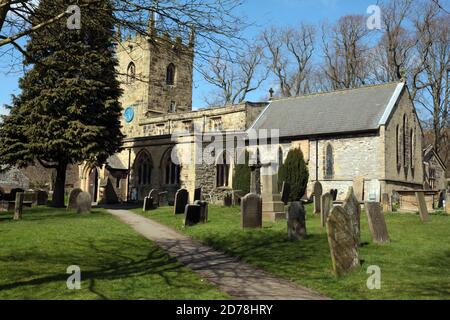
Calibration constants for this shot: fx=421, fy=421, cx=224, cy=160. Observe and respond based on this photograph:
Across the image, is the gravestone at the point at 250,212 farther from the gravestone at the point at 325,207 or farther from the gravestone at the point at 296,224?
the gravestone at the point at 296,224

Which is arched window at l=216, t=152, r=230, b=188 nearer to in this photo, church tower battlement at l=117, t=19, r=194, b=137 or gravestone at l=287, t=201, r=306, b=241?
church tower battlement at l=117, t=19, r=194, b=137

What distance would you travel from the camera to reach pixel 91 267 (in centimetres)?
794

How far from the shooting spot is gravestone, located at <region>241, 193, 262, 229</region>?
13.5 m

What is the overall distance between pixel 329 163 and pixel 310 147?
1.76 m

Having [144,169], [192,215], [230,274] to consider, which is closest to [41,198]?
[144,169]

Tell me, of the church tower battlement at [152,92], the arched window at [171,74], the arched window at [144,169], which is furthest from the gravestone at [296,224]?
the arched window at [171,74]

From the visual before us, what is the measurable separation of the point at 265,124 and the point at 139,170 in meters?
10.3

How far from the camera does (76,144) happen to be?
891 inches

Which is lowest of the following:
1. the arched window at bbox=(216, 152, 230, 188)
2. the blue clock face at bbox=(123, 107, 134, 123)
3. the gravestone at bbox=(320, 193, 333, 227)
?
the gravestone at bbox=(320, 193, 333, 227)

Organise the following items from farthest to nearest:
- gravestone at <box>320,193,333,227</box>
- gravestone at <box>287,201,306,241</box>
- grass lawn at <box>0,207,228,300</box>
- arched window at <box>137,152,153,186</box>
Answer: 1. arched window at <box>137,152,153,186</box>
2. gravestone at <box>320,193,333,227</box>
3. gravestone at <box>287,201,306,241</box>
4. grass lawn at <box>0,207,228,300</box>

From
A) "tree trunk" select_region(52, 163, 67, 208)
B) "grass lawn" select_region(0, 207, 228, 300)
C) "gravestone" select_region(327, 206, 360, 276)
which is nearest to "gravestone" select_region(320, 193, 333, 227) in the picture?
"grass lawn" select_region(0, 207, 228, 300)

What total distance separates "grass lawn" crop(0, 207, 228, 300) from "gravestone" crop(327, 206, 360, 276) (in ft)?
7.87

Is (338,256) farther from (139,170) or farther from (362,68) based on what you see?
(362,68)

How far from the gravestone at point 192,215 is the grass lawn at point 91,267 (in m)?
2.30
